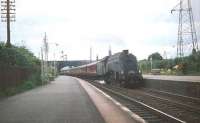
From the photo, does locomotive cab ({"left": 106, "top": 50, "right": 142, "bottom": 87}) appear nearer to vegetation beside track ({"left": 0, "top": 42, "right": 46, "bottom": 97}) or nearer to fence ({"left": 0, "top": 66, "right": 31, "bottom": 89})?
vegetation beside track ({"left": 0, "top": 42, "right": 46, "bottom": 97})

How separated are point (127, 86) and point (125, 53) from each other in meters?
3.24

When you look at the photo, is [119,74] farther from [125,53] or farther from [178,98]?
[178,98]

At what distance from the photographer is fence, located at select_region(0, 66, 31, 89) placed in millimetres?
32350

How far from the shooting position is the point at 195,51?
51719 mm

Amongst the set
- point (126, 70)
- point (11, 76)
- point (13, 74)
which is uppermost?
point (126, 70)

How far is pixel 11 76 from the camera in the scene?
36.6m

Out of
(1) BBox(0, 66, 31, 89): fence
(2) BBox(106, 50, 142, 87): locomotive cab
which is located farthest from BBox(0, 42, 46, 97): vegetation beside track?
(2) BBox(106, 50, 142, 87): locomotive cab

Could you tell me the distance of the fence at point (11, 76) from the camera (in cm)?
3235

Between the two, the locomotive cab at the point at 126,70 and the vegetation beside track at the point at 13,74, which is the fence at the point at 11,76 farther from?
the locomotive cab at the point at 126,70

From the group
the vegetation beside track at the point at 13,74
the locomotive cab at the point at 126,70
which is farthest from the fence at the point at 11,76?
the locomotive cab at the point at 126,70

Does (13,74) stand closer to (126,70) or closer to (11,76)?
(11,76)

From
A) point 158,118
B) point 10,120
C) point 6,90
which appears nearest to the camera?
point 10,120

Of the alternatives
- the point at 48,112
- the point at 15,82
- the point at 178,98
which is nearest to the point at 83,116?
the point at 48,112

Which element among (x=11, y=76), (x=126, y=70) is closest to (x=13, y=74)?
(x=11, y=76)
